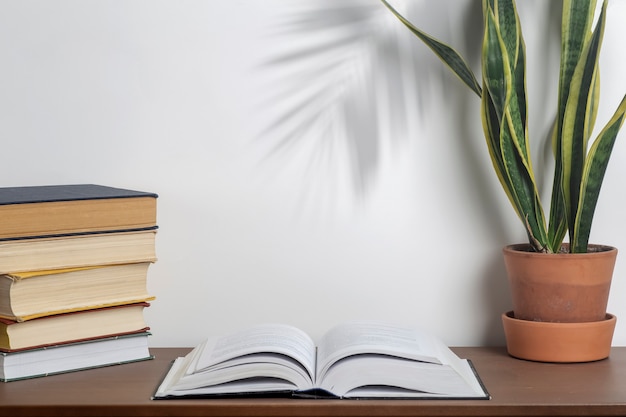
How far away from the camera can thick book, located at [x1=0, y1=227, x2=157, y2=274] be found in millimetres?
1017

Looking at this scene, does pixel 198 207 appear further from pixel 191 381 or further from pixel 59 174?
pixel 191 381

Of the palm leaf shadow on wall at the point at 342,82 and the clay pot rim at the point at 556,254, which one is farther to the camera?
the palm leaf shadow on wall at the point at 342,82

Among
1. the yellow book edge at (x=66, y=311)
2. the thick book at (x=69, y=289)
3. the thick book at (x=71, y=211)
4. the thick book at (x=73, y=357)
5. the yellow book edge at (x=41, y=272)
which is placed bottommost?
the thick book at (x=73, y=357)

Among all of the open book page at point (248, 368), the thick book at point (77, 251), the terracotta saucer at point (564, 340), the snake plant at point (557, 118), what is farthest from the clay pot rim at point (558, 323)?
the thick book at point (77, 251)

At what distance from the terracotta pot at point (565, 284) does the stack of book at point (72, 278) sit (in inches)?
21.2

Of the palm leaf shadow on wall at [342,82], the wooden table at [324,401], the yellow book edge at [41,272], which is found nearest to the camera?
the wooden table at [324,401]

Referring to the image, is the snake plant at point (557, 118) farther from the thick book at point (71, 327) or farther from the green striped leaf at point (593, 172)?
the thick book at point (71, 327)

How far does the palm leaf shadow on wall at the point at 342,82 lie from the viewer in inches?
48.7

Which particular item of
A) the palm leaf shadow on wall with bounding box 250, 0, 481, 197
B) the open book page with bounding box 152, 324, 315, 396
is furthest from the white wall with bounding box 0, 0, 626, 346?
the open book page with bounding box 152, 324, 315, 396

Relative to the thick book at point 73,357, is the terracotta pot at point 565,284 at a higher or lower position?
higher

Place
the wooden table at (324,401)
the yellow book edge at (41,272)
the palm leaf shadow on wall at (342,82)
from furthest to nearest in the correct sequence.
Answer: the palm leaf shadow on wall at (342,82)
the yellow book edge at (41,272)
the wooden table at (324,401)

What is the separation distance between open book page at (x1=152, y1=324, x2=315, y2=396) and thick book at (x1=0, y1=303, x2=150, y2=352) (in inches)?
4.2

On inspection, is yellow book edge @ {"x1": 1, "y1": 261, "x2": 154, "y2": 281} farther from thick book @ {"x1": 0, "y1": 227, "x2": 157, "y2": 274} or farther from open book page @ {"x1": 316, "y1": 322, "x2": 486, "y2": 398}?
open book page @ {"x1": 316, "y1": 322, "x2": 486, "y2": 398}

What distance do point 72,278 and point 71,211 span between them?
9cm
